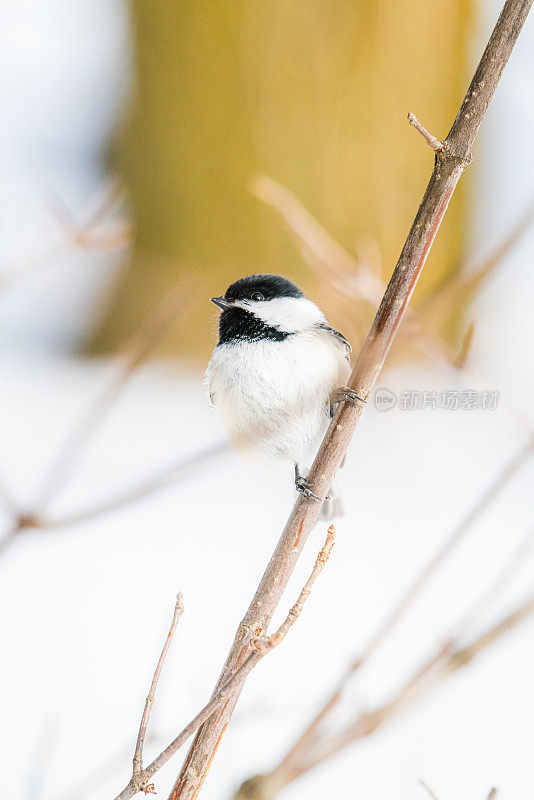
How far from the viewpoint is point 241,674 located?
330mm

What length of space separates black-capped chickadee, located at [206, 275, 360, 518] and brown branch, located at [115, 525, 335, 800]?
0.24 meters

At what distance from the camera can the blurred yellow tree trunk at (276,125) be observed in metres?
1.02

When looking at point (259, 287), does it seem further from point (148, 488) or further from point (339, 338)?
point (148, 488)

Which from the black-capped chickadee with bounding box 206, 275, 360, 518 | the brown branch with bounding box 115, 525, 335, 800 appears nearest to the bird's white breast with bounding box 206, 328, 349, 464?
the black-capped chickadee with bounding box 206, 275, 360, 518

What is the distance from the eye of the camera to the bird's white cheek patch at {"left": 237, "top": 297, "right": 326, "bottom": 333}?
0.59 meters

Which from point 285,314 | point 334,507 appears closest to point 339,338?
point 285,314

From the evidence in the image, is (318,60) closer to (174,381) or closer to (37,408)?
(174,381)

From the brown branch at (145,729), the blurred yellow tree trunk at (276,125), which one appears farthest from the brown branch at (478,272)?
the blurred yellow tree trunk at (276,125)

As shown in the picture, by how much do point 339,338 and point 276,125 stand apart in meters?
0.66

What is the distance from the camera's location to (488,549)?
904 millimetres

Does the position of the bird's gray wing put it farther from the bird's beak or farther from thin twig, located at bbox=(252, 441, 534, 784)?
→ thin twig, located at bbox=(252, 441, 534, 784)

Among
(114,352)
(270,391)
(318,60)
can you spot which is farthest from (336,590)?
(318,60)

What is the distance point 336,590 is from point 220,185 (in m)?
0.72

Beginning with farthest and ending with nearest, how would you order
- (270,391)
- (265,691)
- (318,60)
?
1. (318,60)
2. (265,691)
3. (270,391)
